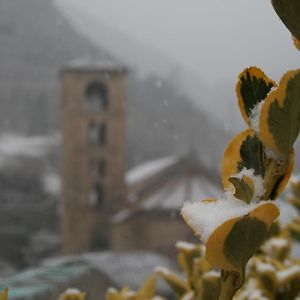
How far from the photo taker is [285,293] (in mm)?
985

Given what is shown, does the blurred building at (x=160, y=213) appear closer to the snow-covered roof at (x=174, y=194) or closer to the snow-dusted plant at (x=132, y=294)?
the snow-covered roof at (x=174, y=194)

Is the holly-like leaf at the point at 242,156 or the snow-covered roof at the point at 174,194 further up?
the holly-like leaf at the point at 242,156

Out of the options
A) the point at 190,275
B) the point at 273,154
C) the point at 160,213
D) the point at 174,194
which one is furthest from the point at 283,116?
the point at 174,194

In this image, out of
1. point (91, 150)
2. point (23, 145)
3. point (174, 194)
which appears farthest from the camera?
point (23, 145)

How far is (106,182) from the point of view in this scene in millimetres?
15758

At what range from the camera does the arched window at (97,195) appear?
15.8 metres

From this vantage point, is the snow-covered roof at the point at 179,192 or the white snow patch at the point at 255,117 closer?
the white snow patch at the point at 255,117

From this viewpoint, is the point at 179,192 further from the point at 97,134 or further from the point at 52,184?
the point at 52,184

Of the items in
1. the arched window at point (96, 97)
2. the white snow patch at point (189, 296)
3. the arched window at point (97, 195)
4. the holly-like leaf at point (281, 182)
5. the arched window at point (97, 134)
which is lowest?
the white snow patch at point (189, 296)

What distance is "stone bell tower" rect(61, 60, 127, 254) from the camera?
14.9 metres

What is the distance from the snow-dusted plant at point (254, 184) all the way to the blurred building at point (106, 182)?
13586 millimetres

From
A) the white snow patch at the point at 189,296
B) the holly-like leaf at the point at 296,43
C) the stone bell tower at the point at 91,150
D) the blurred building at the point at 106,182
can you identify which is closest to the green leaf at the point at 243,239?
the holly-like leaf at the point at 296,43

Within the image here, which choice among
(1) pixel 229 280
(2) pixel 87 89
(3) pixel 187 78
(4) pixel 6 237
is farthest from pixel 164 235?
(3) pixel 187 78

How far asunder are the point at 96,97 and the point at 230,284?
15.0m
